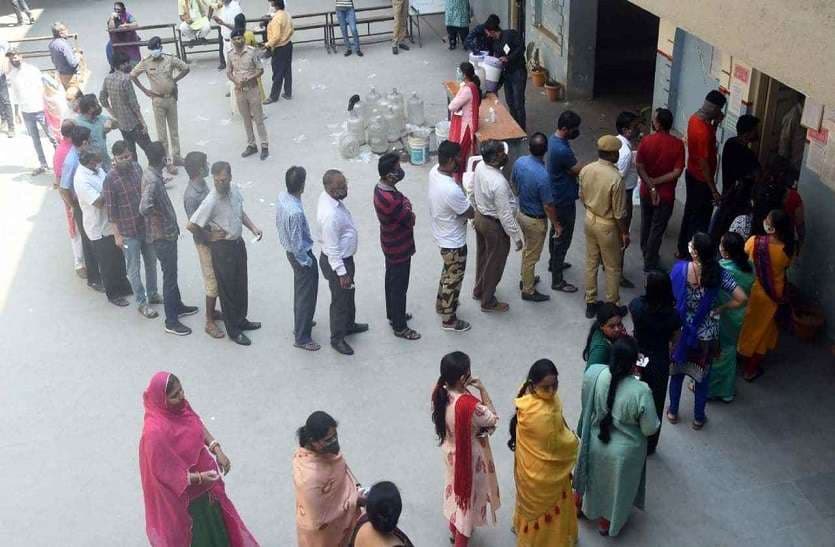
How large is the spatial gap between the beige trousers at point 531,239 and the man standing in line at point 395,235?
104 centimetres

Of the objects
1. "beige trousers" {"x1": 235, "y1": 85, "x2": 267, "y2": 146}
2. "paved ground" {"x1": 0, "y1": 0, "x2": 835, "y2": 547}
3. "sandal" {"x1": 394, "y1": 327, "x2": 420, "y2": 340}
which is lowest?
"paved ground" {"x1": 0, "y1": 0, "x2": 835, "y2": 547}

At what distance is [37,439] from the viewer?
6332mm

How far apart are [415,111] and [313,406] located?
5.64 metres

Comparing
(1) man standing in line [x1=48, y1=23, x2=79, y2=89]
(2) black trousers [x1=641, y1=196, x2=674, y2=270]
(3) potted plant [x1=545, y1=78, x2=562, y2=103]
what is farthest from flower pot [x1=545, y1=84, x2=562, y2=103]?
(1) man standing in line [x1=48, y1=23, x2=79, y2=89]

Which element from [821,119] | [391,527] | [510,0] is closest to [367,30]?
[510,0]

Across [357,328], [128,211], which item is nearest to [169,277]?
[128,211]

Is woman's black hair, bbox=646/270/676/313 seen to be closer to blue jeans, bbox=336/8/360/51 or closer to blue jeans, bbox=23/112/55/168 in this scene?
blue jeans, bbox=23/112/55/168

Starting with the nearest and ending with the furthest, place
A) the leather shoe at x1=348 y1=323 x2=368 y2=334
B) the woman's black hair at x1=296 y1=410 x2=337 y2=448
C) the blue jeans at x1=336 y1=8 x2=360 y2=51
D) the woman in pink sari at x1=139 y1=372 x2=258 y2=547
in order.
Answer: the woman's black hair at x1=296 y1=410 x2=337 y2=448 < the woman in pink sari at x1=139 y1=372 x2=258 y2=547 < the leather shoe at x1=348 y1=323 x2=368 y2=334 < the blue jeans at x1=336 y1=8 x2=360 y2=51

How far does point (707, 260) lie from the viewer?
5430 mm

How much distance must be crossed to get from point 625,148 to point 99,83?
941 centimetres

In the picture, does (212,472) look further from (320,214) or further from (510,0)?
(510,0)

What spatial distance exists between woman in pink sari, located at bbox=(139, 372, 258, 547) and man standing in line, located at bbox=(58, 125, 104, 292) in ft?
11.9

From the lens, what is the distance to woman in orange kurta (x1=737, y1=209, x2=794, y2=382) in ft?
20.0

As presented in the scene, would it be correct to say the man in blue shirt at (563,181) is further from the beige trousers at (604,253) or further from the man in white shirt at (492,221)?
the man in white shirt at (492,221)
